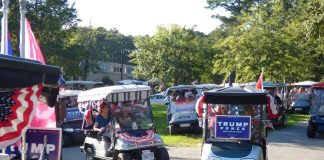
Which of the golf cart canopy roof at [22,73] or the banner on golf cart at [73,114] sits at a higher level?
the golf cart canopy roof at [22,73]

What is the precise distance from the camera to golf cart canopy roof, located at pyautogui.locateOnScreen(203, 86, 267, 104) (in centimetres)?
1091

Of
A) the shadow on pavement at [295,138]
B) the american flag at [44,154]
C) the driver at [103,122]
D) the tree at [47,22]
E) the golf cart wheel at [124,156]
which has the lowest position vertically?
the shadow on pavement at [295,138]

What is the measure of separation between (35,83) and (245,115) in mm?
7058

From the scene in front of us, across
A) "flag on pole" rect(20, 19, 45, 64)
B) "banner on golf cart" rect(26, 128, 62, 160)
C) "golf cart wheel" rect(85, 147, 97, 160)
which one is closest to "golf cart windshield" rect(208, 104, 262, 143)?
"golf cart wheel" rect(85, 147, 97, 160)

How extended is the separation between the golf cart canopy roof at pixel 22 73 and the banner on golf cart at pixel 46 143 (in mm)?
1311

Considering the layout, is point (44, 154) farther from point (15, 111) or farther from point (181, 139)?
point (181, 139)

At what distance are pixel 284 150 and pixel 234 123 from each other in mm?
6398

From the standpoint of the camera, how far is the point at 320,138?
20172 mm

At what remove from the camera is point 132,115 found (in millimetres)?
12531

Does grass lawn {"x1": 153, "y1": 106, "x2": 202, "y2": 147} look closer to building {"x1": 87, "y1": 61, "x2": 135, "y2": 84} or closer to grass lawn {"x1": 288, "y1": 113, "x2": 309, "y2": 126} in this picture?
grass lawn {"x1": 288, "y1": 113, "x2": 309, "y2": 126}

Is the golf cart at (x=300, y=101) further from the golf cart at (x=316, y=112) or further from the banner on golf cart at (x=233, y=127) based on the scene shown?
the banner on golf cart at (x=233, y=127)

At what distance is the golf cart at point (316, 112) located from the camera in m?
19.8

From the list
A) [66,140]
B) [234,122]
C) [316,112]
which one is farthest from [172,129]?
[234,122]

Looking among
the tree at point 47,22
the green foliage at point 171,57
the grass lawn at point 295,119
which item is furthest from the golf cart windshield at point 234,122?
the green foliage at point 171,57
